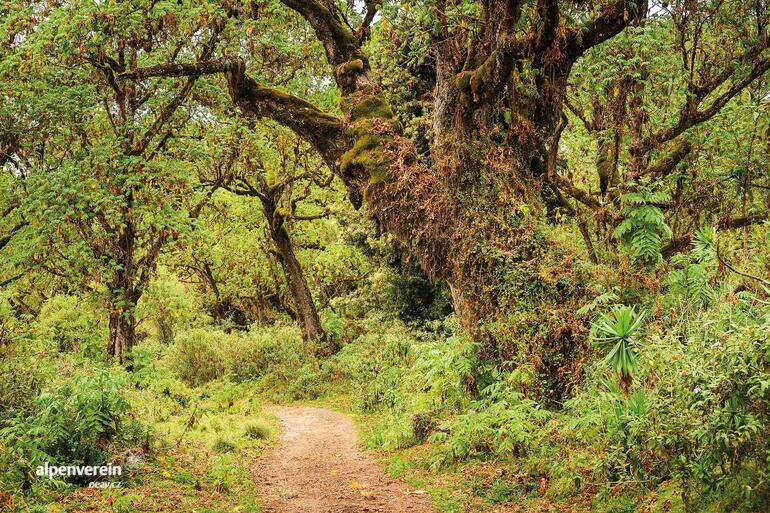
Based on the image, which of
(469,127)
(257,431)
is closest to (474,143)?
(469,127)

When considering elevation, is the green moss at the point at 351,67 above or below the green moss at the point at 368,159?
above

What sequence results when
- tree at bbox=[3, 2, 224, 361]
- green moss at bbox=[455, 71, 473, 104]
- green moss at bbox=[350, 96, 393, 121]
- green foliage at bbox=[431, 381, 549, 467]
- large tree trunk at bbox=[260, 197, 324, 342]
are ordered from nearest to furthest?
green foliage at bbox=[431, 381, 549, 467] < green moss at bbox=[455, 71, 473, 104] < tree at bbox=[3, 2, 224, 361] < green moss at bbox=[350, 96, 393, 121] < large tree trunk at bbox=[260, 197, 324, 342]

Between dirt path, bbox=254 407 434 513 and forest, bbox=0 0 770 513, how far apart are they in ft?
0.24

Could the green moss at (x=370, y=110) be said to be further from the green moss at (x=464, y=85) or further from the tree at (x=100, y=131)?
the tree at (x=100, y=131)

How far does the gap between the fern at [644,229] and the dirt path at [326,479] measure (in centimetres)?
494

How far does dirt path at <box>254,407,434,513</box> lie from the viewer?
7211mm

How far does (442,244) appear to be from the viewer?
9.88 meters

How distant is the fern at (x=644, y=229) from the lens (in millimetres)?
9445

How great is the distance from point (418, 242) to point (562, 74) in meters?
3.49

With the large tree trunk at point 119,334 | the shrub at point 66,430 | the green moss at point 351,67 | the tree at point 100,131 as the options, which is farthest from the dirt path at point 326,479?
the green moss at point 351,67

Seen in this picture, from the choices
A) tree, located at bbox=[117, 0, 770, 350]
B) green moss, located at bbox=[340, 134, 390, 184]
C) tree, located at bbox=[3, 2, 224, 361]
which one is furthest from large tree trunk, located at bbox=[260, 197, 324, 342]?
green moss, located at bbox=[340, 134, 390, 184]

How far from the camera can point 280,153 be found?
19.8m

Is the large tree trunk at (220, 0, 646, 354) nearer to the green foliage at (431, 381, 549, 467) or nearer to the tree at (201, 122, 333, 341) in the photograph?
the green foliage at (431, 381, 549, 467)

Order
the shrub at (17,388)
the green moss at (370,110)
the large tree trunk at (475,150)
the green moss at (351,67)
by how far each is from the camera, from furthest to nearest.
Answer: the green moss at (351,67), the green moss at (370,110), the large tree trunk at (475,150), the shrub at (17,388)
